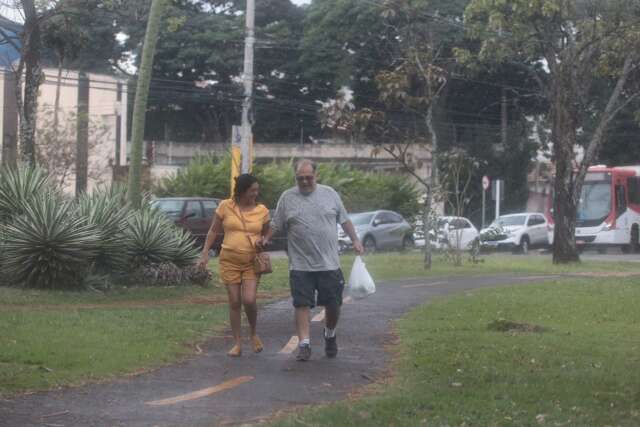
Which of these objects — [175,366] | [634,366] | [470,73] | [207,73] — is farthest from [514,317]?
[207,73]

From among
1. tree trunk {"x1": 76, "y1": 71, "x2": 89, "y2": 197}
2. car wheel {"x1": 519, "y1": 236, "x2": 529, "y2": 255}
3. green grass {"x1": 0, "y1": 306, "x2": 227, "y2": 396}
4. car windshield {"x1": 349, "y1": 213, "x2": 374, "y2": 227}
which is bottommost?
car wheel {"x1": 519, "y1": 236, "x2": 529, "y2": 255}

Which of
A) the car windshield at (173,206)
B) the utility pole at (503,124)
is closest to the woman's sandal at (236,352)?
the car windshield at (173,206)

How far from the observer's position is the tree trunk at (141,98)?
17812mm

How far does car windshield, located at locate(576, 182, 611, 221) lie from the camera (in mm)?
42438

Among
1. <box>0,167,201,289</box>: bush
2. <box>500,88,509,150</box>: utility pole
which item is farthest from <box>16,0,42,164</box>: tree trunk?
<box>500,88,509,150</box>: utility pole

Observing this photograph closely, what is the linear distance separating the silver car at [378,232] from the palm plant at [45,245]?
20.8 meters

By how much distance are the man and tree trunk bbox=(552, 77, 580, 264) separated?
17.6 metres

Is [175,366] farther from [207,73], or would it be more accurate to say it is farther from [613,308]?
[207,73]

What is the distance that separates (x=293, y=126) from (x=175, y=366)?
49.7m

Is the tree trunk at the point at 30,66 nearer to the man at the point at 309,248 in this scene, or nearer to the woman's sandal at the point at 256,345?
the woman's sandal at the point at 256,345

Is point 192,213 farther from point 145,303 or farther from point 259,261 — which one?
point 259,261

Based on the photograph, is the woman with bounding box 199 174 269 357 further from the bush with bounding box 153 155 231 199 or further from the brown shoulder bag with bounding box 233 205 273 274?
the bush with bounding box 153 155 231 199

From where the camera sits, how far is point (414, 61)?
23609mm

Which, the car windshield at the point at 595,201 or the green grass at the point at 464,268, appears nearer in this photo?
the green grass at the point at 464,268
